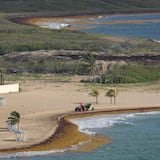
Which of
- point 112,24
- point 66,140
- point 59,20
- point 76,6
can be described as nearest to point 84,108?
point 66,140

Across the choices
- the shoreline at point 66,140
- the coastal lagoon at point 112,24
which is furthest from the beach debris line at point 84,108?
the coastal lagoon at point 112,24

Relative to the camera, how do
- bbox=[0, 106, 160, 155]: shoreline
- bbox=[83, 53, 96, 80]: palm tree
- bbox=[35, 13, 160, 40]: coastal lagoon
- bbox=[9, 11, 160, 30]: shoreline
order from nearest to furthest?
1. bbox=[0, 106, 160, 155]: shoreline
2. bbox=[83, 53, 96, 80]: palm tree
3. bbox=[35, 13, 160, 40]: coastal lagoon
4. bbox=[9, 11, 160, 30]: shoreline

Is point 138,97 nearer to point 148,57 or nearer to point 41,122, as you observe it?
point 41,122

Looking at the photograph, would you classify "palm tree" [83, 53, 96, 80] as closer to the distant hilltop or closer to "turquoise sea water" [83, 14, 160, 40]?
"turquoise sea water" [83, 14, 160, 40]

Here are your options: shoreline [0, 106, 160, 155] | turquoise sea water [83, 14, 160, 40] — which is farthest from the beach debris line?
turquoise sea water [83, 14, 160, 40]

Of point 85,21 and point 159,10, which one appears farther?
point 159,10

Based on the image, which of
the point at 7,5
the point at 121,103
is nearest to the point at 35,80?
the point at 121,103

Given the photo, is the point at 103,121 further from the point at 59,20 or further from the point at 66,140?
the point at 59,20
